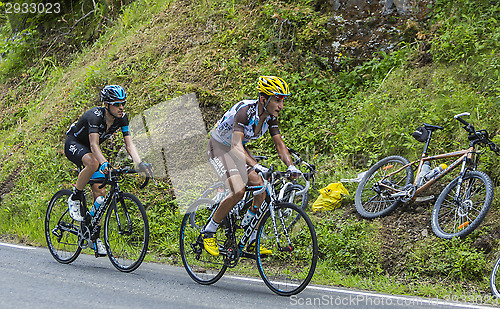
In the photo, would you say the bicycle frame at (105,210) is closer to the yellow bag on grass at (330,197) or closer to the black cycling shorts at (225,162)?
the black cycling shorts at (225,162)

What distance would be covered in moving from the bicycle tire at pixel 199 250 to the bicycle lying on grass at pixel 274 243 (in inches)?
Result: 0.6

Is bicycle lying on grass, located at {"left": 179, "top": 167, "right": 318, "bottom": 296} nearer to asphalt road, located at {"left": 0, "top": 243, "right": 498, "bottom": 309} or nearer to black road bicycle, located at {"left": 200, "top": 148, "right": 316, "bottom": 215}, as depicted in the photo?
black road bicycle, located at {"left": 200, "top": 148, "right": 316, "bottom": 215}

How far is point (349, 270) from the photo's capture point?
23.6ft

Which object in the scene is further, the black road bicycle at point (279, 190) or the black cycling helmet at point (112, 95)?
the black cycling helmet at point (112, 95)

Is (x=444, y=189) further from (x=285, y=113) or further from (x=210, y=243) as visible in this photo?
(x=285, y=113)

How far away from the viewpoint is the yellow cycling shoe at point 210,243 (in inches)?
251

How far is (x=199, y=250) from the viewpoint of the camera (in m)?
6.64

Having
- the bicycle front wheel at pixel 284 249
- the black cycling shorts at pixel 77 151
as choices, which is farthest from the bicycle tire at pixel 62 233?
the bicycle front wheel at pixel 284 249

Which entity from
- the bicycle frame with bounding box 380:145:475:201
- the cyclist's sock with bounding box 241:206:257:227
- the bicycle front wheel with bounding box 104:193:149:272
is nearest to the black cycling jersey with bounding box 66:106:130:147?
the bicycle front wheel with bounding box 104:193:149:272

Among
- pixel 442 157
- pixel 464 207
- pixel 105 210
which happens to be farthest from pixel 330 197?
pixel 105 210

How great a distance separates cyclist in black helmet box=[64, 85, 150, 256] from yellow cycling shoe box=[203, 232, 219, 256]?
1206mm

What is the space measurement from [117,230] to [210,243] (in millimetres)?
1398

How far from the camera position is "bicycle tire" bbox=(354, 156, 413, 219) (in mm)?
7992

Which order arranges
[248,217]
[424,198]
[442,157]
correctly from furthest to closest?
[424,198] → [442,157] → [248,217]
